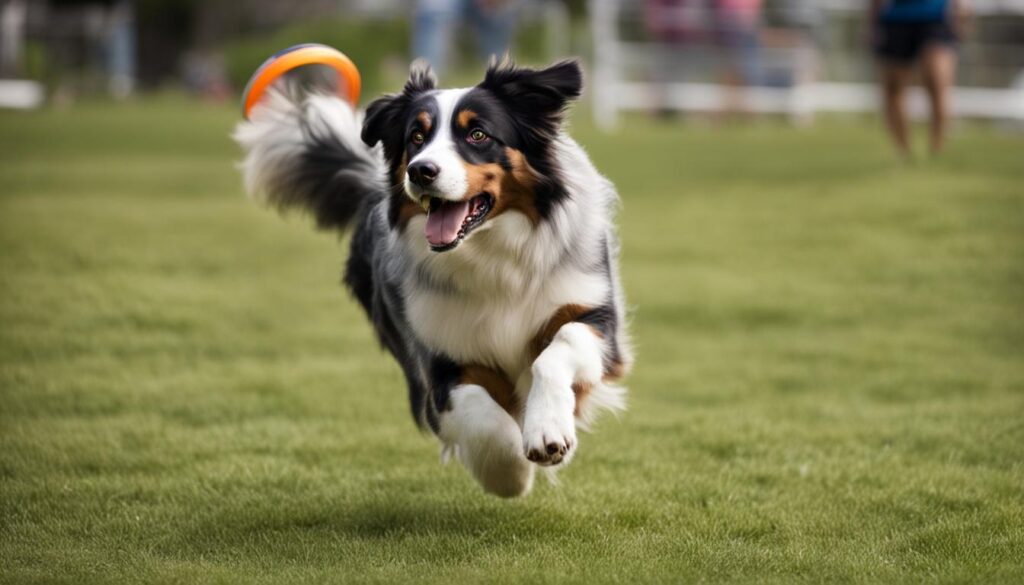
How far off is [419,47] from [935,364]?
1234cm

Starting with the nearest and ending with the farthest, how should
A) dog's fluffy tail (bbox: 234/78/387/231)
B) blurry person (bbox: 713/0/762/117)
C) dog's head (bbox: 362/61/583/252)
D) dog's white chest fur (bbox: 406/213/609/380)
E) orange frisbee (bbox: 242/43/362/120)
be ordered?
dog's head (bbox: 362/61/583/252) < dog's white chest fur (bbox: 406/213/609/380) < orange frisbee (bbox: 242/43/362/120) < dog's fluffy tail (bbox: 234/78/387/231) < blurry person (bbox: 713/0/762/117)

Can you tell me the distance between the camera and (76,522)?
5.15 meters

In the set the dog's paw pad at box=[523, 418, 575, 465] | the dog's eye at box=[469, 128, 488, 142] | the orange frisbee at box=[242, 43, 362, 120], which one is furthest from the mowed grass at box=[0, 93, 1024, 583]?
the orange frisbee at box=[242, 43, 362, 120]

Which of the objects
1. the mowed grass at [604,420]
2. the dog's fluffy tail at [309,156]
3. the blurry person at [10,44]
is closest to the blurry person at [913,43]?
the mowed grass at [604,420]

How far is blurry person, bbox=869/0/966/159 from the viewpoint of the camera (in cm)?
1277

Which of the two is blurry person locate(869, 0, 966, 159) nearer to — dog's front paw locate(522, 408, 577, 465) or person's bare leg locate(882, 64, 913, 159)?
person's bare leg locate(882, 64, 913, 159)

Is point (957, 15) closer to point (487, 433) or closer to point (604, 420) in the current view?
point (604, 420)

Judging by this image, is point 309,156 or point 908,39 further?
point 908,39

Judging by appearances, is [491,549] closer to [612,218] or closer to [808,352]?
[612,218]

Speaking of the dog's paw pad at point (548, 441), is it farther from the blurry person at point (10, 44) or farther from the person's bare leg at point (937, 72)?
the blurry person at point (10, 44)

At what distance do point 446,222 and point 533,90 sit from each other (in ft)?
2.12

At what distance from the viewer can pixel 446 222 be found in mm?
4730

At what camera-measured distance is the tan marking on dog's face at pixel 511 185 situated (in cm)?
479

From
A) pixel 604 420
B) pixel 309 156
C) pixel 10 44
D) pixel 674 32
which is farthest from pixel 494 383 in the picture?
pixel 10 44
